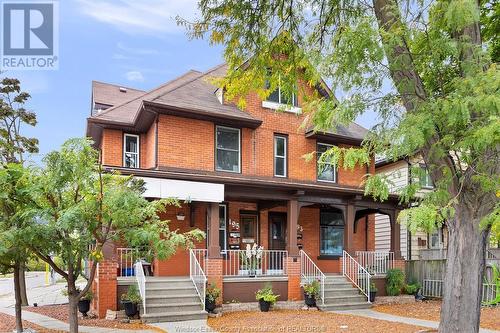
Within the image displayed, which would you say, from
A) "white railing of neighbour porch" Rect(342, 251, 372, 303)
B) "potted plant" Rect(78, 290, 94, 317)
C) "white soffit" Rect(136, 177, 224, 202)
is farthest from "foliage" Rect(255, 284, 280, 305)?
"potted plant" Rect(78, 290, 94, 317)

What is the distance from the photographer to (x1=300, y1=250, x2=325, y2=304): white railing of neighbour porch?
46.2 ft

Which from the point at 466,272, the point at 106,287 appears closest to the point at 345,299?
the point at 106,287

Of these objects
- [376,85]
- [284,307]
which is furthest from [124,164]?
[376,85]

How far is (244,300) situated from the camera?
1374 cm

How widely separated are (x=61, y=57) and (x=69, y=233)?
7260 millimetres

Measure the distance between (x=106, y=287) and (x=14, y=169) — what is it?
5146 mm

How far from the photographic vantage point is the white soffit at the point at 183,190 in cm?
1253

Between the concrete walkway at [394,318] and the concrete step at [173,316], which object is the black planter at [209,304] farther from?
the concrete walkway at [394,318]

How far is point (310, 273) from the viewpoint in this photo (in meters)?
15.2

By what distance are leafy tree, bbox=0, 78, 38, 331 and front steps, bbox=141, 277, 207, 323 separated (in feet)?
10.0

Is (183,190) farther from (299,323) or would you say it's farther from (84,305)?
(299,323)

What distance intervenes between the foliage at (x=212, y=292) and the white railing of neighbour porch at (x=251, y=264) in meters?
1.58

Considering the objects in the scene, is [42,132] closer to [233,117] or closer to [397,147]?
[233,117]

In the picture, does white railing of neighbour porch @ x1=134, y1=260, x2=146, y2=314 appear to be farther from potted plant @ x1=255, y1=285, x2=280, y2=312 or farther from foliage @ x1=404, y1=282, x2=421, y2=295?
foliage @ x1=404, y1=282, x2=421, y2=295
